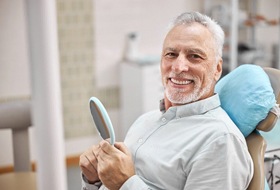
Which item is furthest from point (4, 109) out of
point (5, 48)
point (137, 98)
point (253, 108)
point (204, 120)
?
point (137, 98)

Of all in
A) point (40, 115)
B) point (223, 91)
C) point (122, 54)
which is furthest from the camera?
point (122, 54)

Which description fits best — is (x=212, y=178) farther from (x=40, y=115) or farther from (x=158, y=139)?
(x=40, y=115)

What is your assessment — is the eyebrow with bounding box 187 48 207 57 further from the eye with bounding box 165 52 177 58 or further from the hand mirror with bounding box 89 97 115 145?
the hand mirror with bounding box 89 97 115 145

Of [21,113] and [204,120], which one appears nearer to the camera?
[204,120]

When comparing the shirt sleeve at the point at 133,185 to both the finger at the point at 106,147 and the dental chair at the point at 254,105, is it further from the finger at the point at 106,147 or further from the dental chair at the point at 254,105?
the dental chair at the point at 254,105

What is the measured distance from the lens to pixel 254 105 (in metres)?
1.38

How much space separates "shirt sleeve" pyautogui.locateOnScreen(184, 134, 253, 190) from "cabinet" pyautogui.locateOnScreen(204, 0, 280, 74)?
254 cm

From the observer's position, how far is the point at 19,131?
1737mm

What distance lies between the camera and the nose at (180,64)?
1.45m

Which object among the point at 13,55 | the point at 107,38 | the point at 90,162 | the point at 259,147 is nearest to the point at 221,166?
the point at 259,147

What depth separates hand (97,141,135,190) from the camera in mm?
1287

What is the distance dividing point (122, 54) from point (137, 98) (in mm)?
481

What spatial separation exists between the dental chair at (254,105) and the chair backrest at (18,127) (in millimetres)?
794

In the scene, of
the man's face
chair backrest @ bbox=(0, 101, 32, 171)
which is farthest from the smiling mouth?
chair backrest @ bbox=(0, 101, 32, 171)
